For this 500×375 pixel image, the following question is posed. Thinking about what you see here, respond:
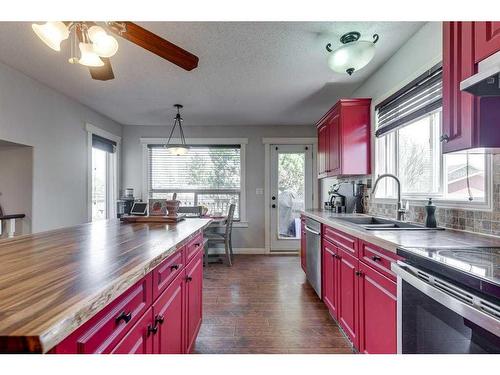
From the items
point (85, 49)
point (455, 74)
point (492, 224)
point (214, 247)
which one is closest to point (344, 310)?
point (492, 224)

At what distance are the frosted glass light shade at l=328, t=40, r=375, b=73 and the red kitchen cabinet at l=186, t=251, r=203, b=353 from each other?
6.11 feet

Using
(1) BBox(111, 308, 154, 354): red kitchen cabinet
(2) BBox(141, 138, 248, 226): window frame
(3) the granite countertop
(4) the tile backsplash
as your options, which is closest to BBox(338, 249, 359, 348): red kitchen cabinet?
(3) the granite countertop

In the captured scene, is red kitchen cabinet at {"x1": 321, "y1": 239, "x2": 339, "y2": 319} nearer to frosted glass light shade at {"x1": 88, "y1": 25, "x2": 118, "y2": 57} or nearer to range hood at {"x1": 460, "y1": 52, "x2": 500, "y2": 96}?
range hood at {"x1": 460, "y1": 52, "x2": 500, "y2": 96}

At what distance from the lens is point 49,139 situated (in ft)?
10.6

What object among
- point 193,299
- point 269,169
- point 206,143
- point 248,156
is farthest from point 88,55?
point 269,169

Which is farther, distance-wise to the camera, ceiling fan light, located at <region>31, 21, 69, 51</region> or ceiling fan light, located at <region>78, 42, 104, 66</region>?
ceiling fan light, located at <region>78, 42, 104, 66</region>

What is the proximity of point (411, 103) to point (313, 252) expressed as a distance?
1.71 metres

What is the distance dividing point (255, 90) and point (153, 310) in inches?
111

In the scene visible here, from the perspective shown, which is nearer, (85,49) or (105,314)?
(105,314)

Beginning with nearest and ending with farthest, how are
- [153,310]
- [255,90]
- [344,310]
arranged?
[153,310]
[344,310]
[255,90]

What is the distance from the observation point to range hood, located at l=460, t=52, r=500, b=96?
3.33 feet

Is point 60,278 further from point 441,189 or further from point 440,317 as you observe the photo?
point 441,189

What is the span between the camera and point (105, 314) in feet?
2.55

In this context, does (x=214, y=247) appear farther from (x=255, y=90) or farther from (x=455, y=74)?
(x=455, y=74)
